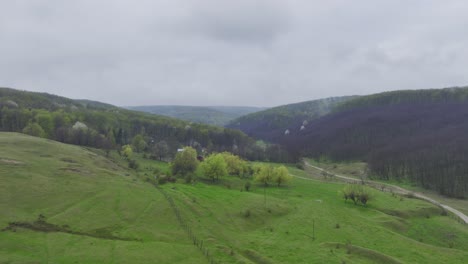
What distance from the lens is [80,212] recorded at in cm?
6397

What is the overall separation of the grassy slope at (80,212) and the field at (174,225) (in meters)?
0.17

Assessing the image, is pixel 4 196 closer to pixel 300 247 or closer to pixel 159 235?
pixel 159 235

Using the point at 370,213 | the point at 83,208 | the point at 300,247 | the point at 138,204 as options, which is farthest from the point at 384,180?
the point at 83,208

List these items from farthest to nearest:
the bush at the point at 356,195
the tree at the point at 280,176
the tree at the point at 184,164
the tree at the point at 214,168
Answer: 1. the tree at the point at 184,164
2. the tree at the point at 280,176
3. the tree at the point at 214,168
4. the bush at the point at 356,195

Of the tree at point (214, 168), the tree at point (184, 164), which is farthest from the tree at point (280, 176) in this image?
the tree at point (184, 164)

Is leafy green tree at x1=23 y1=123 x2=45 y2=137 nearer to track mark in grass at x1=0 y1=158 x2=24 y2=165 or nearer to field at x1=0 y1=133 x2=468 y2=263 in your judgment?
field at x1=0 y1=133 x2=468 y2=263

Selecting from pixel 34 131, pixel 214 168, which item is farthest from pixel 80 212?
pixel 34 131

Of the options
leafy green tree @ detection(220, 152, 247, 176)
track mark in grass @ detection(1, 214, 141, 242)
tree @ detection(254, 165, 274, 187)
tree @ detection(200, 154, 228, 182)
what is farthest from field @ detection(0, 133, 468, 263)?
leafy green tree @ detection(220, 152, 247, 176)

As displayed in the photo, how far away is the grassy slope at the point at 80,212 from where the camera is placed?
49.0m

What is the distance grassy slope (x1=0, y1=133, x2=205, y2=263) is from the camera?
49.0 metres

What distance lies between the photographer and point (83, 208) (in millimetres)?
65750

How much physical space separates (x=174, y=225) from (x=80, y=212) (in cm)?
1911

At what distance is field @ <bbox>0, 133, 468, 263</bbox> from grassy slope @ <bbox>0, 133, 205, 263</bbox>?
0.55 ft

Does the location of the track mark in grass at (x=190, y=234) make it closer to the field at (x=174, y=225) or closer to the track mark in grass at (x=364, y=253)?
the field at (x=174, y=225)
